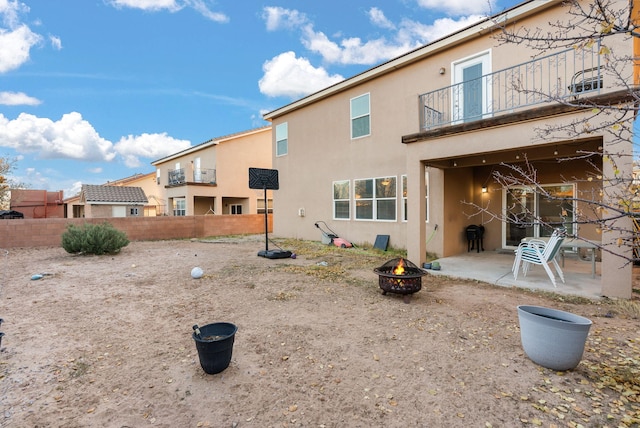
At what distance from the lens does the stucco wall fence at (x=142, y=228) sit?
11055 mm

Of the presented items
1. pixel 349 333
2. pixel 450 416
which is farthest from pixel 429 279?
pixel 450 416

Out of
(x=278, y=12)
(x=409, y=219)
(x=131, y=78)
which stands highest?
(x=278, y=12)

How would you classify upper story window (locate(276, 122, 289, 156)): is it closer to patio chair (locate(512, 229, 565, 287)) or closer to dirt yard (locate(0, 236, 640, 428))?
dirt yard (locate(0, 236, 640, 428))

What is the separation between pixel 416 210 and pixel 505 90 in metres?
3.68

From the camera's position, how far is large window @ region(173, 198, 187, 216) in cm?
2347

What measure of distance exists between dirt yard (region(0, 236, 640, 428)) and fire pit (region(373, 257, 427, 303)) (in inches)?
10.2

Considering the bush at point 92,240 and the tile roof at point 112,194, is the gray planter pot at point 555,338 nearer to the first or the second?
the bush at point 92,240

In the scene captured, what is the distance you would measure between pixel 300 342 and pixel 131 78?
1952 cm

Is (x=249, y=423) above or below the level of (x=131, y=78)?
below

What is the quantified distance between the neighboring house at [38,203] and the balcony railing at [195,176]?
424 inches

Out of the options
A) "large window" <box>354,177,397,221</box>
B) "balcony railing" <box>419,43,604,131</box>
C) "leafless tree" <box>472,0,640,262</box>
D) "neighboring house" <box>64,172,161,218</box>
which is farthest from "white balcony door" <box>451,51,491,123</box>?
"neighboring house" <box>64,172,161,218</box>

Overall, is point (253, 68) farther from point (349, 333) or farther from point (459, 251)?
point (349, 333)

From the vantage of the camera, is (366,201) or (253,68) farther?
(253,68)

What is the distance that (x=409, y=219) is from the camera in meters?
7.46
